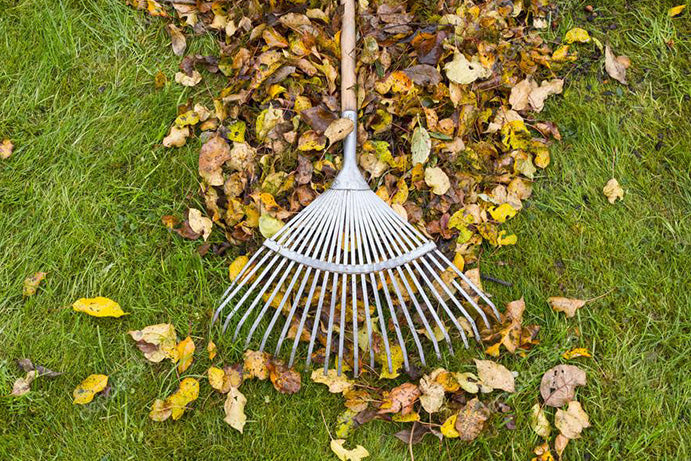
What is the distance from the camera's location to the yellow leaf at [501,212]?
2154 millimetres

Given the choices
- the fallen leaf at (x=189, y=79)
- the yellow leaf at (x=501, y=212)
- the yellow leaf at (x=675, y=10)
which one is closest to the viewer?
the yellow leaf at (x=501, y=212)

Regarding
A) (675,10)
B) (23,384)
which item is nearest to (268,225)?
(23,384)

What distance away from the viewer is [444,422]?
1.97m

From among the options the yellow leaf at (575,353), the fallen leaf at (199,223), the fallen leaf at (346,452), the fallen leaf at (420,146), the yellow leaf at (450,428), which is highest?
the fallen leaf at (420,146)

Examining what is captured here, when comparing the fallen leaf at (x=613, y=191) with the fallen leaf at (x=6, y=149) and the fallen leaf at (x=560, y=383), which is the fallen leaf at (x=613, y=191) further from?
the fallen leaf at (x=6, y=149)

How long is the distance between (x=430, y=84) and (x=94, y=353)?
5.05 feet

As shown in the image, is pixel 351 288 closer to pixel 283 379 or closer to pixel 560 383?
pixel 283 379

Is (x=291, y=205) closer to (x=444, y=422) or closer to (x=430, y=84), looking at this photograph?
(x=430, y=84)

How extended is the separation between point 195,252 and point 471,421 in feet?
3.70

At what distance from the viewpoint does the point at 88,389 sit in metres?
2.01

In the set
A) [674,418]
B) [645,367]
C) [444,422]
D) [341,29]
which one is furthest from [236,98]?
[674,418]

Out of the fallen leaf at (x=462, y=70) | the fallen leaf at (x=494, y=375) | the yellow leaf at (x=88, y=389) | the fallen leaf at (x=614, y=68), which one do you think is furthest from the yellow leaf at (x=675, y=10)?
the yellow leaf at (x=88, y=389)

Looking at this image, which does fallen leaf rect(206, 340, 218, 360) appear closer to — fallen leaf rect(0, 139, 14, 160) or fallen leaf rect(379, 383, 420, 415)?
fallen leaf rect(379, 383, 420, 415)

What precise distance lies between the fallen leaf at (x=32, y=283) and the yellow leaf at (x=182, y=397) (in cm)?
63
